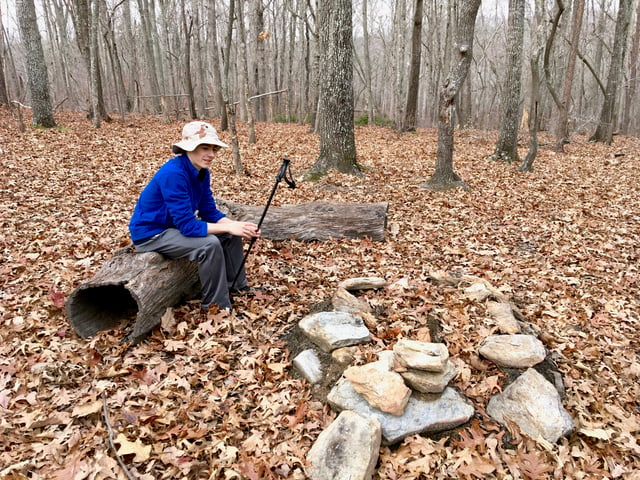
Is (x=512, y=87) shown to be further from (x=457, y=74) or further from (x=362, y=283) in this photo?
(x=362, y=283)

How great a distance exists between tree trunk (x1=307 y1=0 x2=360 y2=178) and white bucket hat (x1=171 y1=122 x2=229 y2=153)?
555 cm

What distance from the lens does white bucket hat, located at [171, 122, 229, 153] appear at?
3.89 metres

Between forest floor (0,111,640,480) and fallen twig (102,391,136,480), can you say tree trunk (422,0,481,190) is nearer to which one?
forest floor (0,111,640,480)

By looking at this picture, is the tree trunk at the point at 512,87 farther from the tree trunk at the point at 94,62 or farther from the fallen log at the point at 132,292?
the tree trunk at the point at 94,62

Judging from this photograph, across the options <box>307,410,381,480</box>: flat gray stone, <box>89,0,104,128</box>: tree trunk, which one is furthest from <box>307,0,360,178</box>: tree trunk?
<box>89,0,104,128</box>: tree trunk

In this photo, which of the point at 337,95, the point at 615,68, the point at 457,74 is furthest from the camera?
the point at 615,68

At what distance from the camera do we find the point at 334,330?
385cm

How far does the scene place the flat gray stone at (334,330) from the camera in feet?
12.3

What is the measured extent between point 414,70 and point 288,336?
14.9 m

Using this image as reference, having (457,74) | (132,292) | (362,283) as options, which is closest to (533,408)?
(362,283)

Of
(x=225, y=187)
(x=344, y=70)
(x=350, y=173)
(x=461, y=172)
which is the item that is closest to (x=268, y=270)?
(x=225, y=187)

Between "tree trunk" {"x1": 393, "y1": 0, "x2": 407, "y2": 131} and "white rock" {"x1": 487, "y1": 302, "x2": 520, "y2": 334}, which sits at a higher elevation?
"tree trunk" {"x1": 393, "y1": 0, "x2": 407, "y2": 131}

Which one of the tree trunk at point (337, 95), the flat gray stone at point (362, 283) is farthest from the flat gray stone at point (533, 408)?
the tree trunk at point (337, 95)

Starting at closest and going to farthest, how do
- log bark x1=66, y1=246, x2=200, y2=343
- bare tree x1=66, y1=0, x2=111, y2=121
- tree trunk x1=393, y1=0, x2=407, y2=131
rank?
log bark x1=66, y1=246, x2=200, y2=343, bare tree x1=66, y1=0, x2=111, y2=121, tree trunk x1=393, y1=0, x2=407, y2=131
